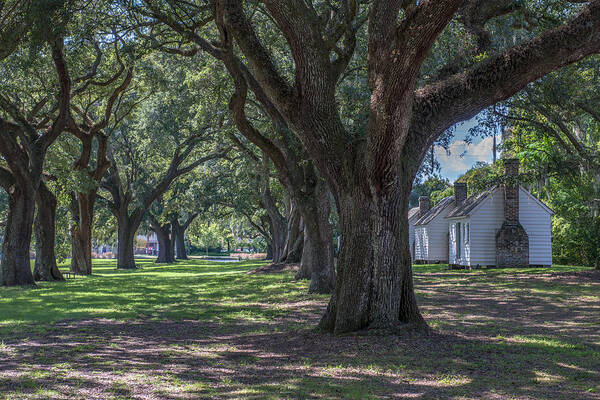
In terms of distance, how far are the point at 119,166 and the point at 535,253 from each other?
84.3ft

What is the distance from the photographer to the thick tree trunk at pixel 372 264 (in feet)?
28.2

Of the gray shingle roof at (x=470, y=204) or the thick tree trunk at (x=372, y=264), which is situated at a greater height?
the gray shingle roof at (x=470, y=204)

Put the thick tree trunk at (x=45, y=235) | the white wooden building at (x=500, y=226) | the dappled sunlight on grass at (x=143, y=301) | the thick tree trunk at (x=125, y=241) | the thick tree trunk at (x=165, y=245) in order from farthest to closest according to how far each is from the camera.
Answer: the thick tree trunk at (x=165, y=245) < the thick tree trunk at (x=125, y=241) < the white wooden building at (x=500, y=226) < the thick tree trunk at (x=45, y=235) < the dappled sunlight on grass at (x=143, y=301)

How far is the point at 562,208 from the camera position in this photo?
108 feet

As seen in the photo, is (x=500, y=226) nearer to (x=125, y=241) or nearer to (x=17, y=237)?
(x=17, y=237)

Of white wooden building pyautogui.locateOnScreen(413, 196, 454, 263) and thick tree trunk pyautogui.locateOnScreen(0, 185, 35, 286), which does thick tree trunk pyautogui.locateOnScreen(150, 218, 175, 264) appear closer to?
white wooden building pyautogui.locateOnScreen(413, 196, 454, 263)

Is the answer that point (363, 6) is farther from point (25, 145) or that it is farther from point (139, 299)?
point (25, 145)

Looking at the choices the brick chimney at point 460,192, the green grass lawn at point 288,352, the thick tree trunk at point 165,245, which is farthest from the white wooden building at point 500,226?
the thick tree trunk at point 165,245

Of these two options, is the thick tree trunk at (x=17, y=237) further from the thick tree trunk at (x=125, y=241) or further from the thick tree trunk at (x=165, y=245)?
the thick tree trunk at (x=165, y=245)

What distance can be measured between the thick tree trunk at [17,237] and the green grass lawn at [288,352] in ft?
18.7

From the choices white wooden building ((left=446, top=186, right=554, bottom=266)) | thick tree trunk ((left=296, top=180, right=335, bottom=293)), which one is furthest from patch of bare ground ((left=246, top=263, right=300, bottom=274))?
thick tree trunk ((left=296, top=180, right=335, bottom=293))

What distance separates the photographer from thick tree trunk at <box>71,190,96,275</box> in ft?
96.6

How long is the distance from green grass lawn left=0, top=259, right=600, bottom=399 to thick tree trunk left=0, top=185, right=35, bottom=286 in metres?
5.69

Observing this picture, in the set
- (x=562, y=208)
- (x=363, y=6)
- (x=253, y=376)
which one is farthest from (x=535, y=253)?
(x=253, y=376)
